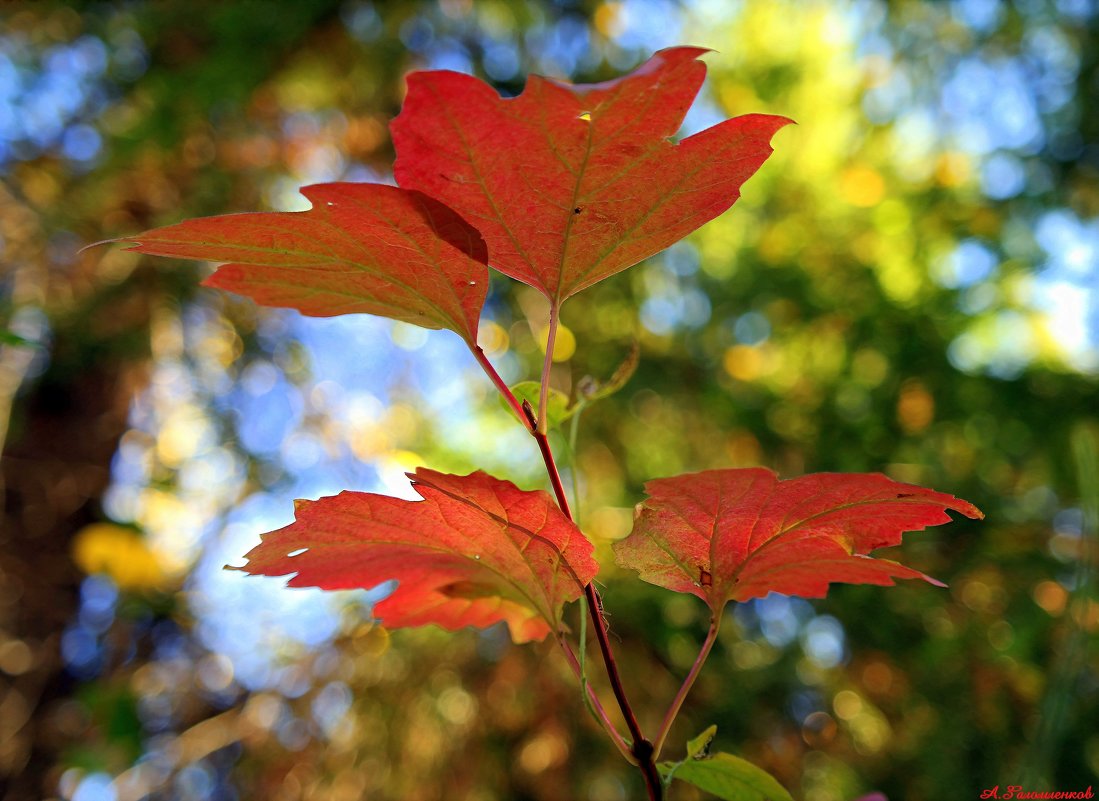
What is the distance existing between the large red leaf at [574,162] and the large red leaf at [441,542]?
12 cm

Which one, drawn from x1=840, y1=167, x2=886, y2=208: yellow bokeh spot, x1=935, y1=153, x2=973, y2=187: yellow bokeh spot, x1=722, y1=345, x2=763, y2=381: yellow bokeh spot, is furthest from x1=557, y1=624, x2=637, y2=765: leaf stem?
x1=935, y1=153, x2=973, y2=187: yellow bokeh spot

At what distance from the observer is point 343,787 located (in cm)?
152

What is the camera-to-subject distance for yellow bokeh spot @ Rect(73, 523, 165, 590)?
1719mm

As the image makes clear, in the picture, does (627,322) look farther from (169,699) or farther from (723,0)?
(169,699)

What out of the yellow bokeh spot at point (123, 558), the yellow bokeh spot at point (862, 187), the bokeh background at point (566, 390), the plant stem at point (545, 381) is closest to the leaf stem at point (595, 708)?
the plant stem at point (545, 381)

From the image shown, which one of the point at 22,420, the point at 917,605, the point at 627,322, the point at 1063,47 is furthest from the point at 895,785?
the point at 22,420

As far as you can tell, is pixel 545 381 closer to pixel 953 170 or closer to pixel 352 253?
pixel 352 253

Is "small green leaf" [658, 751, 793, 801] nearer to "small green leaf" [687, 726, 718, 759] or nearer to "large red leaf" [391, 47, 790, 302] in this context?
"small green leaf" [687, 726, 718, 759]

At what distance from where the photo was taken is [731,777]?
0.41m

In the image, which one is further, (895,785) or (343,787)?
(343,787)

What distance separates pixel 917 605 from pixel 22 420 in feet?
7.20

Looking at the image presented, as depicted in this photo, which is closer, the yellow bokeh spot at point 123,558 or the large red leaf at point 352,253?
the large red leaf at point 352,253

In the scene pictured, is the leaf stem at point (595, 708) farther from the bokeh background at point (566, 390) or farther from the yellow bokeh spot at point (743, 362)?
the yellow bokeh spot at point (743, 362)

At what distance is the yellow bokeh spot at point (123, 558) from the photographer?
1719 mm
